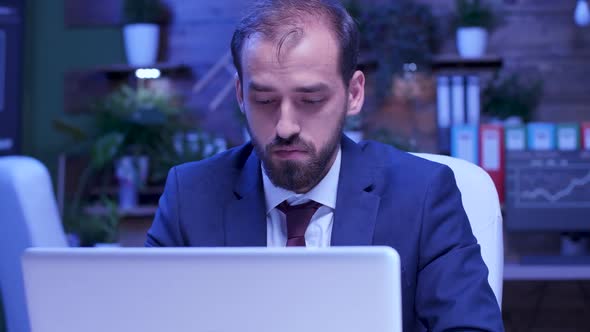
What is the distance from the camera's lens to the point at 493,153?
3523 millimetres

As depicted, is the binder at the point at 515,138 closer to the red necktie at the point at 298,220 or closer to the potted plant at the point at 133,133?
the potted plant at the point at 133,133

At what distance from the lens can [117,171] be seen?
A: 3.95 m

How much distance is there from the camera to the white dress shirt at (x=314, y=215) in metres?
1.43

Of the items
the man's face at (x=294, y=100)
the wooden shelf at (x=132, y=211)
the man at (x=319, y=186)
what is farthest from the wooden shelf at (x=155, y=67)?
the man's face at (x=294, y=100)

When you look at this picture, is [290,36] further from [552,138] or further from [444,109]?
[444,109]

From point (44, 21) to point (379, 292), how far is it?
159 inches

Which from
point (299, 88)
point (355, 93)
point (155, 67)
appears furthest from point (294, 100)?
point (155, 67)

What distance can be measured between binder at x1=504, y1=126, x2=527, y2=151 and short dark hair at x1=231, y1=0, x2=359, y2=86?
224 cm

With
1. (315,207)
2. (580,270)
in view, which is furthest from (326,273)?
(580,270)

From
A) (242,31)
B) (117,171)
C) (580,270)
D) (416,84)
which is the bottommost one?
(580,270)

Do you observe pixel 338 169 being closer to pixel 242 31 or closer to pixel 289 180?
pixel 289 180

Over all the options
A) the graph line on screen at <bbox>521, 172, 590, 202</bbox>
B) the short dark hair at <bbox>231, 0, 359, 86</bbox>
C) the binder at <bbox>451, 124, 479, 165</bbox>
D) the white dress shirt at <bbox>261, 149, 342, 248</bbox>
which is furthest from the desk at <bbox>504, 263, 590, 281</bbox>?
the short dark hair at <bbox>231, 0, 359, 86</bbox>

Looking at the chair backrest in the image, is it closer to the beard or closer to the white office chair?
the beard

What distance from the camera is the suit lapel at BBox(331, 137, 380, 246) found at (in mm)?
1388
